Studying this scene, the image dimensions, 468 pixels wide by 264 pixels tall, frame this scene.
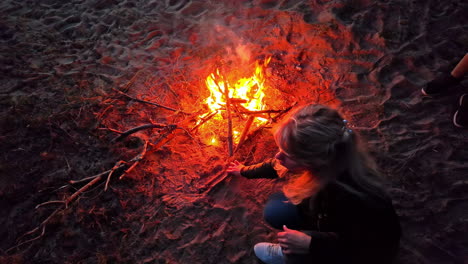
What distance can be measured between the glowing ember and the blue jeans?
3.81 ft

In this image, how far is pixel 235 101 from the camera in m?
3.34

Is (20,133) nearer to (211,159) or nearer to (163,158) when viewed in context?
(163,158)

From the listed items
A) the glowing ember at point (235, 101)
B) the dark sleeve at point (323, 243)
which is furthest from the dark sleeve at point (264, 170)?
the glowing ember at point (235, 101)

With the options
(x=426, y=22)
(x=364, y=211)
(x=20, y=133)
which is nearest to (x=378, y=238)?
(x=364, y=211)

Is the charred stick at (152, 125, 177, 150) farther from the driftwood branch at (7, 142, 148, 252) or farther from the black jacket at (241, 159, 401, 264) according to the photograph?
the black jacket at (241, 159, 401, 264)

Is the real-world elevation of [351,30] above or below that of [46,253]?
above

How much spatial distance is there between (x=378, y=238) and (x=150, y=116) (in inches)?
117

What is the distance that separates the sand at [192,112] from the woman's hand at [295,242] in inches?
31.5

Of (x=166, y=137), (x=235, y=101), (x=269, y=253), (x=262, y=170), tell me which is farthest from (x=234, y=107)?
(x=269, y=253)

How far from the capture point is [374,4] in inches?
157

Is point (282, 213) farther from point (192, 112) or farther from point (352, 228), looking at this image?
point (192, 112)

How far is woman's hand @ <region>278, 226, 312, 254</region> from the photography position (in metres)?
1.76

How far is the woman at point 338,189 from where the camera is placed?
1.52 m

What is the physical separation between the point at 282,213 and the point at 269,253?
397 mm
